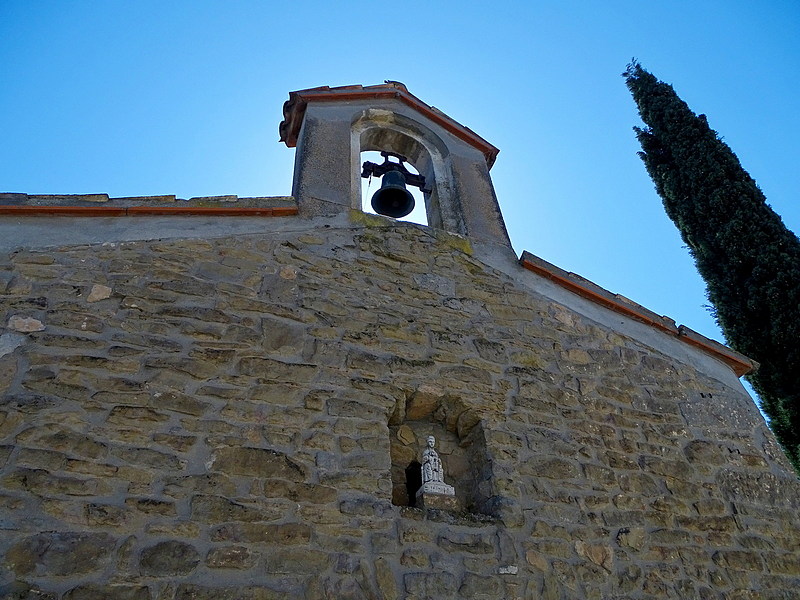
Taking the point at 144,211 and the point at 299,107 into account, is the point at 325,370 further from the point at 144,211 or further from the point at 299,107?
the point at 299,107

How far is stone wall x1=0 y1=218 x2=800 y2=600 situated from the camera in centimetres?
247

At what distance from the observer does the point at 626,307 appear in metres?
4.62

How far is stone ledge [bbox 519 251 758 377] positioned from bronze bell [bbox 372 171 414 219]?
1106mm

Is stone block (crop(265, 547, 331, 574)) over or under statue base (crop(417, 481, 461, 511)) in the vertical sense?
under

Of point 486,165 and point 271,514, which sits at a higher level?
point 486,165

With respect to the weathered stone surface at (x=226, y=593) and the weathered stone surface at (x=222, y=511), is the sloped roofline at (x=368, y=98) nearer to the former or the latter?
the weathered stone surface at (x=222, y=511)

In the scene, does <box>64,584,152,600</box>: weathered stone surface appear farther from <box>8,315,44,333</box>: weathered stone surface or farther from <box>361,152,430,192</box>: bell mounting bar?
<box>361,152,430,192</box>: bell mounting bar

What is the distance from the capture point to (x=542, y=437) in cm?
353

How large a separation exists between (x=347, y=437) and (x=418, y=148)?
10.9ft

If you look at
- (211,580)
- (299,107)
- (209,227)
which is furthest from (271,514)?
(299,107)

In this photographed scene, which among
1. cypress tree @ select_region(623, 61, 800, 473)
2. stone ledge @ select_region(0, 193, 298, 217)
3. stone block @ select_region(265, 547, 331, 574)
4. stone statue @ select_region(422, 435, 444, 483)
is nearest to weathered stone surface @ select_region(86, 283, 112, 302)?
stone ledge @ select_region(0, 193, 298, 217)

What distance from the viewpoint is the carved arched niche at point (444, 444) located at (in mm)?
3281

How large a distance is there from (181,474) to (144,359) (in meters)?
0.65

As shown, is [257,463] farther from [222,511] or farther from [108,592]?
[108,592]
